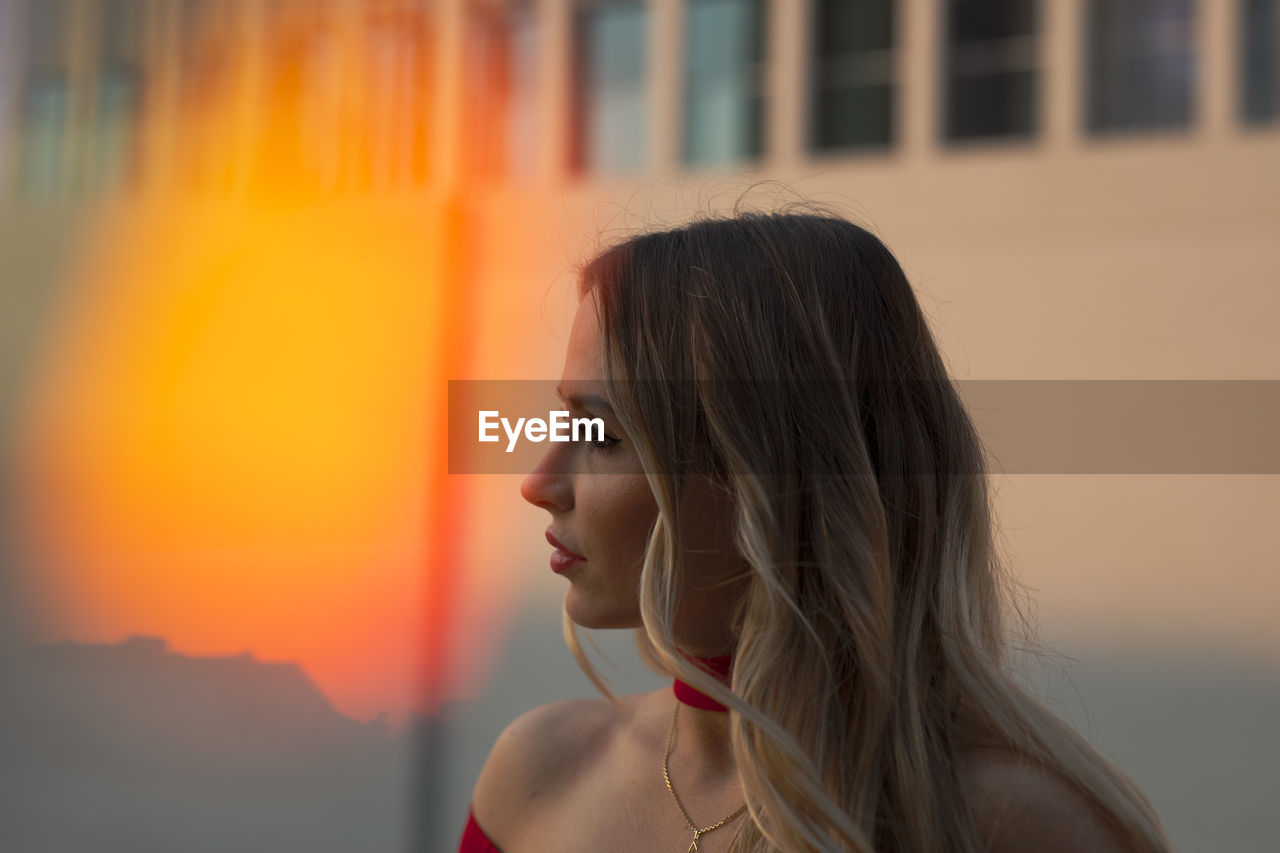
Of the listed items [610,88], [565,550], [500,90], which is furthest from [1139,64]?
[565,550]

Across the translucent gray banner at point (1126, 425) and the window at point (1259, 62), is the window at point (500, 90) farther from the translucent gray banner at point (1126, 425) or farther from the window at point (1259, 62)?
the window at point (1259, 62)

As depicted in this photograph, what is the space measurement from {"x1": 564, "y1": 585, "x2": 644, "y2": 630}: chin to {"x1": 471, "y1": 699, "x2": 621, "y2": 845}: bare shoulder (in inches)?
14.5

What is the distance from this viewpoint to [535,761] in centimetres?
156

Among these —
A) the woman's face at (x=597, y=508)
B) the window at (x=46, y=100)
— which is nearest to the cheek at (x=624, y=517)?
the woman's face at (x=597, y=508)

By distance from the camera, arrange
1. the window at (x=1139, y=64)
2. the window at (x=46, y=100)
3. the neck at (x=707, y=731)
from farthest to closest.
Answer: the window at (x=46, y=100)
the window at (x=1139, y=64)
the neck at (x=707, y=731)

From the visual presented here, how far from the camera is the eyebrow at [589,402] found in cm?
123

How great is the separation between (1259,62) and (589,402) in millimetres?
3464

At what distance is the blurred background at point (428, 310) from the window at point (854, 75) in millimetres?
14

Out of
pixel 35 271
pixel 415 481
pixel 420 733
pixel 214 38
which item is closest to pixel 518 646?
pixel 420 733

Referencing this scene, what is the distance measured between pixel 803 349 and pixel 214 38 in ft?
13.9

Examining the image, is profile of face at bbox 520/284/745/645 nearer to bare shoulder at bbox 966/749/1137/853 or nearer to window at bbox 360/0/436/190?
bare shoulder at bbox 966/749/1137/853

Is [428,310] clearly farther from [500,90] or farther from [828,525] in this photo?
[828,525]

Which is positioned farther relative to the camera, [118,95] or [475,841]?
[118,95]

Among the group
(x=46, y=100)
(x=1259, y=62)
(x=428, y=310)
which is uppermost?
(x=46, y=100)
